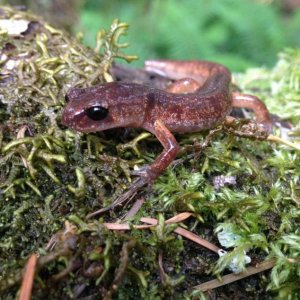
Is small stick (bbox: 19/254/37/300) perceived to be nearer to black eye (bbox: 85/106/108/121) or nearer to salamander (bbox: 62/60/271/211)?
salamander (bbox: 62/60/271/211)

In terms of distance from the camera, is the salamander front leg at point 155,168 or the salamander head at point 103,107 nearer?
the salamander front leg at point 155,168

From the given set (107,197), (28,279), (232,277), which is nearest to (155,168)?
(107,197)

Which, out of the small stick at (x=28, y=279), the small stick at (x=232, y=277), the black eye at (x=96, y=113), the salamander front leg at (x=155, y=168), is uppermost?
the black eye at (x=96, y=113)

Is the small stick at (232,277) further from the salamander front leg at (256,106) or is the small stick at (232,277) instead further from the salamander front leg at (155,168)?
the salamander front leg at (256,106)

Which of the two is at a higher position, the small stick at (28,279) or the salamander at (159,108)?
the salamander at (159,108)

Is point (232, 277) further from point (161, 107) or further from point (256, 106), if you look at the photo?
point (256, 106)

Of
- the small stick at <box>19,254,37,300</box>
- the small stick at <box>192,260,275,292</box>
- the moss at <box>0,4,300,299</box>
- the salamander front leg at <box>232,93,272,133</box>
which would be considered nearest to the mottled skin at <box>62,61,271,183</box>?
the salamander front leg at <box>232,93,272,133</box>

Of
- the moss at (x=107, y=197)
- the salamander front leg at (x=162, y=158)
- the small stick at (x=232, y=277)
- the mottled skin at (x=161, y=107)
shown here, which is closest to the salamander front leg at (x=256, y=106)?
the mottled skin at (x=161, y=107)
